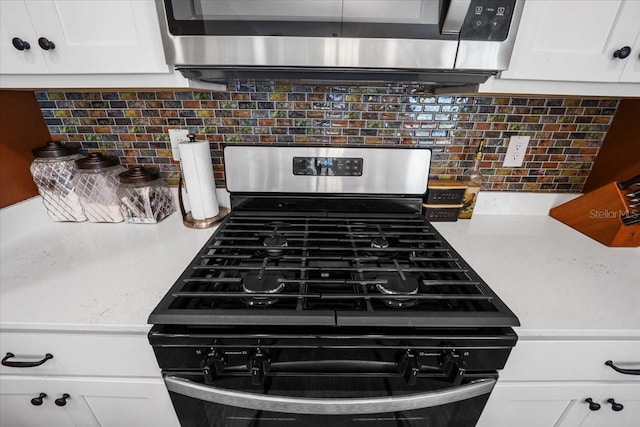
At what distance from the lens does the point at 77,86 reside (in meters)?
0.80

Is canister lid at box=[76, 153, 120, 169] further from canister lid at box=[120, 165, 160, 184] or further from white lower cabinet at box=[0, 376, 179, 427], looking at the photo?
white lower cabinet at box=[0, 376, 179, 427]

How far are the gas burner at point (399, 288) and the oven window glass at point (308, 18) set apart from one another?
1.97 feet

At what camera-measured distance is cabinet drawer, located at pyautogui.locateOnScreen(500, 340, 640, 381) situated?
0.68 m

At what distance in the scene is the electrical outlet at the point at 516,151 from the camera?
44.4 inches

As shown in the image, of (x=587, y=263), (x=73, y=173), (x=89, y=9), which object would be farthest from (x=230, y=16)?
(x=587, y=263)

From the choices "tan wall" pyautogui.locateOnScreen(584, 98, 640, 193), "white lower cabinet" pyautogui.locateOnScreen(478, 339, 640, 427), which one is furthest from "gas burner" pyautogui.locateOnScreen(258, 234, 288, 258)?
"tan wall" pyautogui.locateOnScreen(584, 98, 640, 193)

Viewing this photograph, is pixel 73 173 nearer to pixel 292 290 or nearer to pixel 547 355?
pixel 292 290

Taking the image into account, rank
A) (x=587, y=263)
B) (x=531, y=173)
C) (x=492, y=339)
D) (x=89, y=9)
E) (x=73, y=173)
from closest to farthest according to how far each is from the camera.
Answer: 1. (x=492, y=339)
2. (x=89, y=9)
3. (x=587, y=263)
4. (x=73, y=173)
5. (x=531, y=173)

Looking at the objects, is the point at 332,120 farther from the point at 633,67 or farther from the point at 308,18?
the point at 633,67

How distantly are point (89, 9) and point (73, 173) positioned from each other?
61cm

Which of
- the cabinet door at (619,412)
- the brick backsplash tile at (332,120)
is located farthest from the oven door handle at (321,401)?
the brick backsplash tile at (332,120)

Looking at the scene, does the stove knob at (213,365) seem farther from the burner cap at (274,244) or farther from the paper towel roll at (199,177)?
the paper towel roll at (199,177)

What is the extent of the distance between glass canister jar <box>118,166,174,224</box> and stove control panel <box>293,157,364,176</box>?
0.55 metres

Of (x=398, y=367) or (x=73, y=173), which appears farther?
(x=73, y=173)
